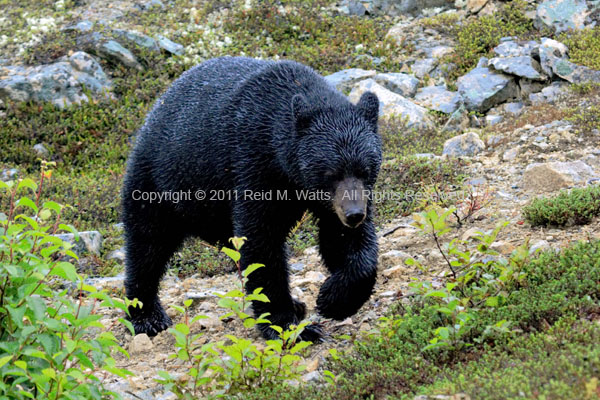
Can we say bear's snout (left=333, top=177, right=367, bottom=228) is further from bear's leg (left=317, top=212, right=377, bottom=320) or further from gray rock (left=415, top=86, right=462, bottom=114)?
gray rock (left=415, top=86, right=462, bottom=114)

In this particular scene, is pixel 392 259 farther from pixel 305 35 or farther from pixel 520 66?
pixel 305 35

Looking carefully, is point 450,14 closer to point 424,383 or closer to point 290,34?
point 290,34

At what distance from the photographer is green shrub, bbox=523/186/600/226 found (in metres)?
5.79

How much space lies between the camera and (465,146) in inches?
362

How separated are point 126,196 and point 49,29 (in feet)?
29.3

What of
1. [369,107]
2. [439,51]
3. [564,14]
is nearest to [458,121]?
[439,51]

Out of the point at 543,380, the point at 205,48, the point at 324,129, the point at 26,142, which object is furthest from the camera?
the point at 205,48

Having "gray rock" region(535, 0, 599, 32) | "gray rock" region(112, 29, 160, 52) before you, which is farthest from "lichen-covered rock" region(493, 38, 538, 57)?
"gray rock" region(112, 29, 160, 52)

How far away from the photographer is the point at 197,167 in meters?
5.67

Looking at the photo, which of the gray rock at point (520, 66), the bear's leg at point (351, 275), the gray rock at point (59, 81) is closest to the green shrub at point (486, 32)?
the gray rock at point (520, 66)

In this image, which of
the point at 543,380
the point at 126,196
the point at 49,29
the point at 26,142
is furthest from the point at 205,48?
the point at 543,380

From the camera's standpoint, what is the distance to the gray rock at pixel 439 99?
1106 centimetres

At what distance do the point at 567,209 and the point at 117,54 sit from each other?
9.51 metres

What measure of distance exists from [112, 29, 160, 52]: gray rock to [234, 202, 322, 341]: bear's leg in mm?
8905
